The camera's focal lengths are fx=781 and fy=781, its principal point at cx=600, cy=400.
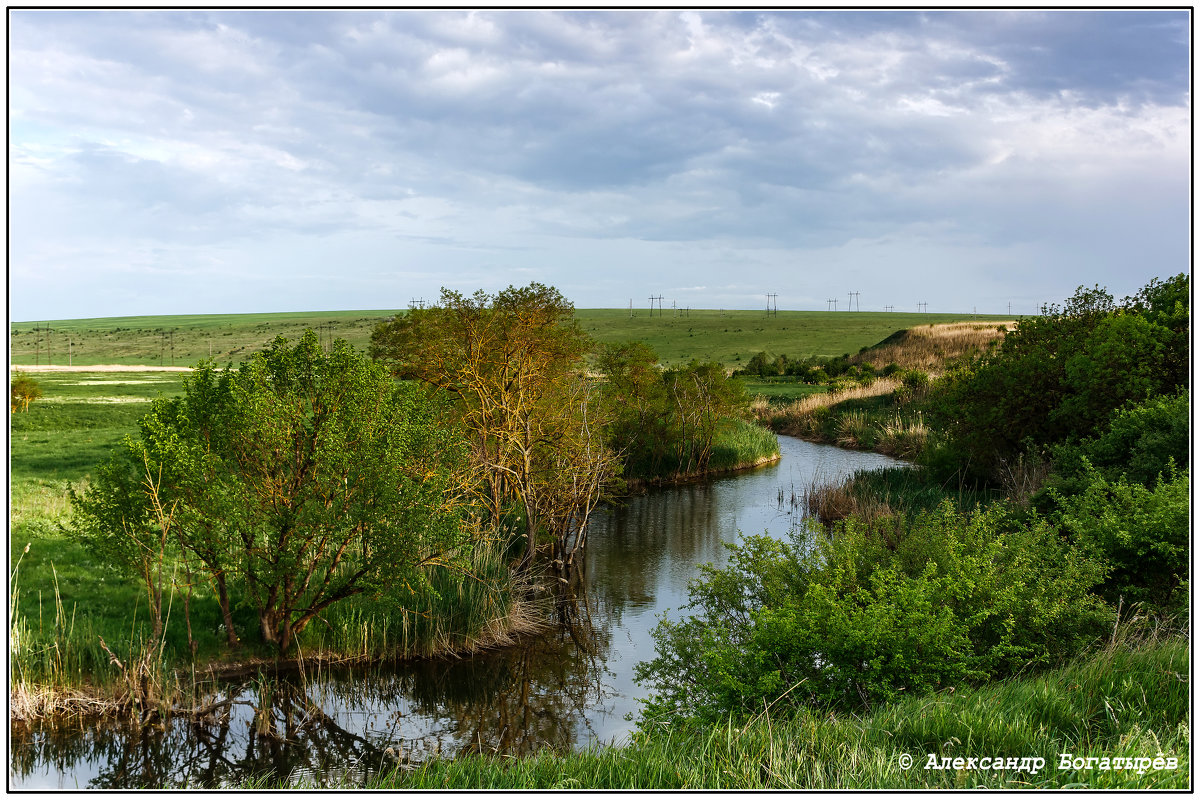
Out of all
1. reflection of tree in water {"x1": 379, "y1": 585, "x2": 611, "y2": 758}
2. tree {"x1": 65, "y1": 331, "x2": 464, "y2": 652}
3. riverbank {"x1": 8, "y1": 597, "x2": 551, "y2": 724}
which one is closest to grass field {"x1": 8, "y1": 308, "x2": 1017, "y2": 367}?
reflection of tree in water {"x1": 379, "y1": 585, "x2": 611, "y2": 758}

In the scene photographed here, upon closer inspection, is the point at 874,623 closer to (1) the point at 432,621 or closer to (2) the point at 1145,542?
(2) the point at 1145,542

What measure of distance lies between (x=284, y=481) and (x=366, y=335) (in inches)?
4385

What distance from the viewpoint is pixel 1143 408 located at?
14.6 meters

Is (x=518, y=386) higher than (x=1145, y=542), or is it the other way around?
(x=518, y=386)

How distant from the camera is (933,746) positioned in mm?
5668

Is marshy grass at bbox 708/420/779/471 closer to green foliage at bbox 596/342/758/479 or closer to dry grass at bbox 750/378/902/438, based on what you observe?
green foliage at bbox 596/342/758/479

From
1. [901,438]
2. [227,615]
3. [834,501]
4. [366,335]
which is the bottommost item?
[834,501]

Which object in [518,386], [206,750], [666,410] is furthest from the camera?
[666,410]

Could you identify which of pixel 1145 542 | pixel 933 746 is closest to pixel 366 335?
pixel 1145 542

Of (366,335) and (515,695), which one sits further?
(366,335)

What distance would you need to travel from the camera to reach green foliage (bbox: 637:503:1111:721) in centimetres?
748

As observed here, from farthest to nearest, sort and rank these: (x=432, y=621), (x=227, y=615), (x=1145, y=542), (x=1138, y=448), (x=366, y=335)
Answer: (x=366, y=335) → (x=1138, y=448) → (x=432, y=621) → (x=227, y=615) → (x=1145, y=542)

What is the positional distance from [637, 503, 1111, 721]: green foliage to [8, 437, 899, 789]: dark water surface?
→ 5.73ft

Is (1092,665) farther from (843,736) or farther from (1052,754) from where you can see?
(843,736)
